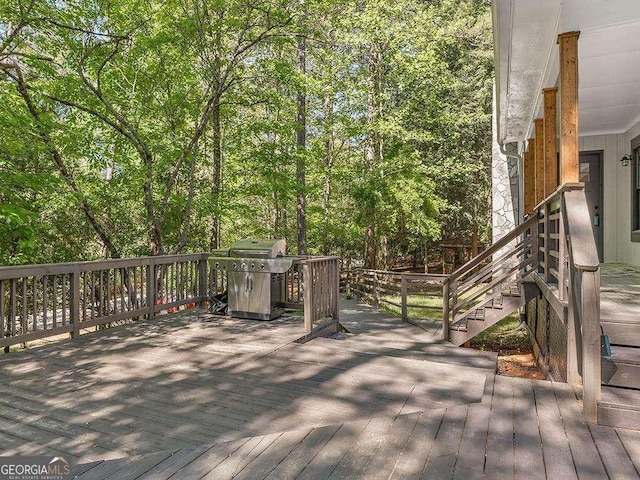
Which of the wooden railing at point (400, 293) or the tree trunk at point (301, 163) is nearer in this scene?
the wooden railing at point (400, 293)

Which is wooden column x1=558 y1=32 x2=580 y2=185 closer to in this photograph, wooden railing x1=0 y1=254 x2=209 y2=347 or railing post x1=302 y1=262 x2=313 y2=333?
railing post x1=302 y1=262 x2=313 y2=333

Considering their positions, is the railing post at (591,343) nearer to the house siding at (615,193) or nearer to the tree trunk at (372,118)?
the house siding at (615,193)

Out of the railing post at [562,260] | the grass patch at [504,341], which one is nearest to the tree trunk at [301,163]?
the grass patch at [504,341]

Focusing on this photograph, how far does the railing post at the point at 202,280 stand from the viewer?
639 cm

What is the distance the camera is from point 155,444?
88.4 inches

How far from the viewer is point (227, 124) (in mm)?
9695

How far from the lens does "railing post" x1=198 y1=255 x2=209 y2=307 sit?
21.0ft

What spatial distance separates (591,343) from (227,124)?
8.81 meters

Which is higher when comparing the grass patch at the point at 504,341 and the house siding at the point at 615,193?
the house siding at the point at 615,193

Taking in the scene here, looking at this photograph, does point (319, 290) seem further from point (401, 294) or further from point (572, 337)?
point (401, 294)

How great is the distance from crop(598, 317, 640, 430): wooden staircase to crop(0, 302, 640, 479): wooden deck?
0.28 feet

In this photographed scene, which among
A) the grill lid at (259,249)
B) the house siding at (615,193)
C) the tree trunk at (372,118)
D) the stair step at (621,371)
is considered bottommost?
the stair step at (621,371)

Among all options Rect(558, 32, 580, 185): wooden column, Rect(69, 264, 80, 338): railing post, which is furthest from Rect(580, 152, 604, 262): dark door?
Rect(69, 264, 80, 338): railing post

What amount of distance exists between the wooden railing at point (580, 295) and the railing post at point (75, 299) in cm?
466
